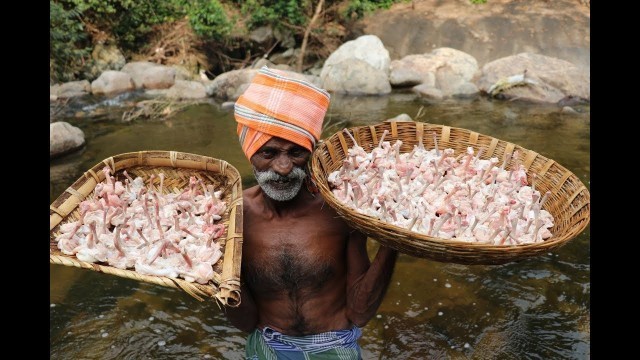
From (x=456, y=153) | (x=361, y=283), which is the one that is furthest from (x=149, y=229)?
(x=456, y=153)

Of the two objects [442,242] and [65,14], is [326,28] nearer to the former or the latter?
[65,14]

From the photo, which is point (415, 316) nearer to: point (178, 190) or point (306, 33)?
point (178, 190)

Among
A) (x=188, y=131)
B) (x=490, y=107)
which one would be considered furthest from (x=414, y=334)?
(x=490, y=107)

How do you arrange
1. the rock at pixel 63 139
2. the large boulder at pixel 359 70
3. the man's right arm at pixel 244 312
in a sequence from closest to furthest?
the man's right arm at pixel 244 312
the rock at pixel 63 139
the large boulder at pixel 359 70

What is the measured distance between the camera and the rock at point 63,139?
27.7ft

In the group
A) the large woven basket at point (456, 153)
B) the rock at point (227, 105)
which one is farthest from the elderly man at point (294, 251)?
the rock at point (227, 105)

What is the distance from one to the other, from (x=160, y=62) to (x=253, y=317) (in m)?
12.8

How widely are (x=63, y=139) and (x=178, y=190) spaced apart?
6.84m

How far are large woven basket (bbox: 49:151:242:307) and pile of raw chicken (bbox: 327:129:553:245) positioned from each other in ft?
1.72

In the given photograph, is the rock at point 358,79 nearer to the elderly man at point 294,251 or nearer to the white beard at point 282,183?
the elderly man at point 294,251

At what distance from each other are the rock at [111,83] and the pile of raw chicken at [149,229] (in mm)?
10750

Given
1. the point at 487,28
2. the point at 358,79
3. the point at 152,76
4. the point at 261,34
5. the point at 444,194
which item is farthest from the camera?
the point at 261,34

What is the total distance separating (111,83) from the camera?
12.5 m

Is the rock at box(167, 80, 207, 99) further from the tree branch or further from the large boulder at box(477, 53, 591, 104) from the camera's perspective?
the large boulder at box(477, 53, 591, 104)
